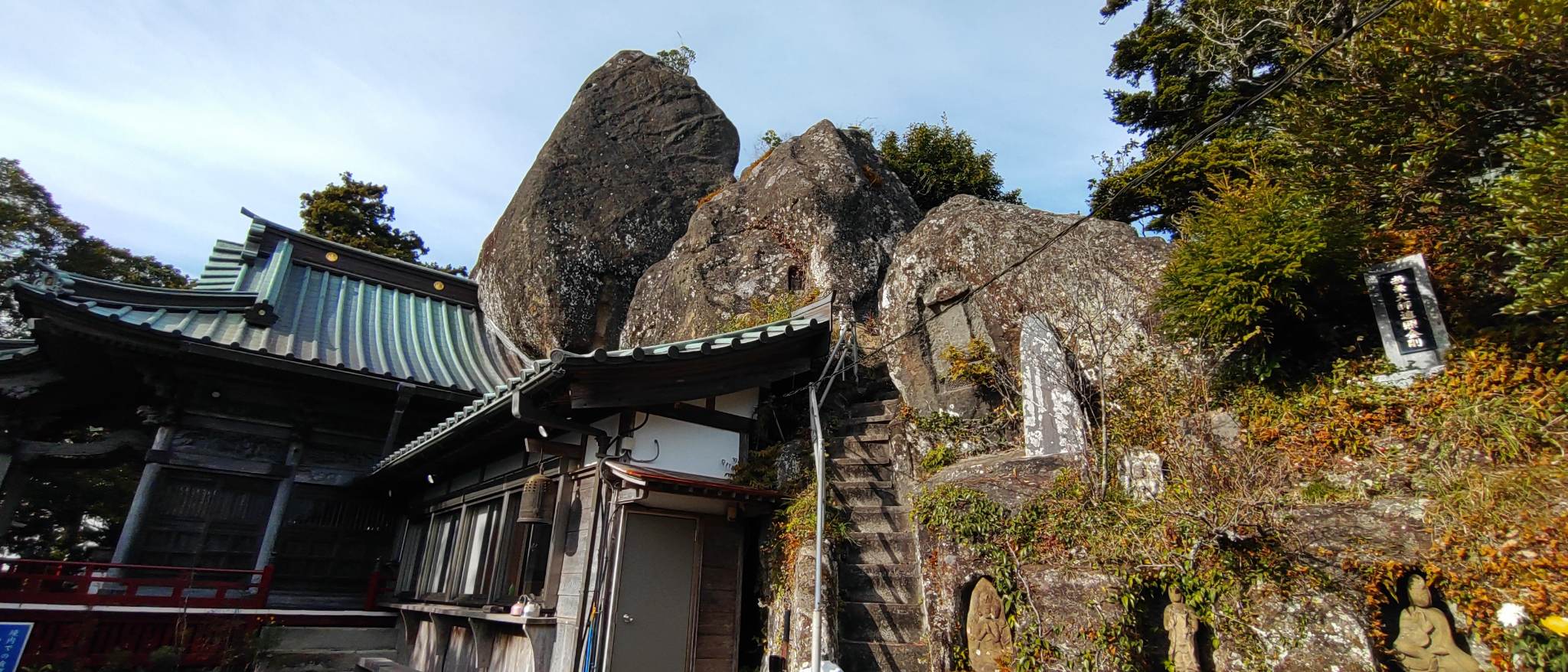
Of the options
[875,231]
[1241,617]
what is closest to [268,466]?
[875,231]

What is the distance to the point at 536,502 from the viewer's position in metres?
7.82

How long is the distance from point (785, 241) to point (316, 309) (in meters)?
10.6

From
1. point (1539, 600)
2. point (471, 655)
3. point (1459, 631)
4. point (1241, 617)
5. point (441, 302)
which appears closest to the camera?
point (1539, 600)

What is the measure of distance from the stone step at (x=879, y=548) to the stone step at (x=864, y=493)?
52 centimetres

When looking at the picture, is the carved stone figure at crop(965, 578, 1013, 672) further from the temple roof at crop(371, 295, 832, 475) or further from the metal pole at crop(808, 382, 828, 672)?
the temple roof at crop(371, 295, 832, 475)

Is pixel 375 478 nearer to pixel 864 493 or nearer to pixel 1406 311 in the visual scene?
pixel 864 493

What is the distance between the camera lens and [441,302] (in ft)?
60.9

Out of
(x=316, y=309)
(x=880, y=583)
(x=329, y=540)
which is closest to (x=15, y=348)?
(x=316, y=309)

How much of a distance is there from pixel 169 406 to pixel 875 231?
13.0m

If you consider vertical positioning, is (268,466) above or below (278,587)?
above

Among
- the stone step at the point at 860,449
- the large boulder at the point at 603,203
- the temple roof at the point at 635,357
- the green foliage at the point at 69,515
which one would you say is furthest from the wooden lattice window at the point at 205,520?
the stone step at the point at 860,449

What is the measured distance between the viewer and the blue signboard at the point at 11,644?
8.19 meters

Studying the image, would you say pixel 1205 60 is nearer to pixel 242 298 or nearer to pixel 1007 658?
pixel 1007 658

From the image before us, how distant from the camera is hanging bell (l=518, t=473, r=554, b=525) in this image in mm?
7785
